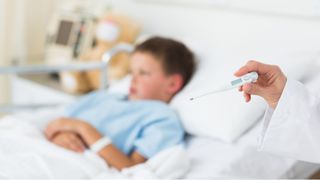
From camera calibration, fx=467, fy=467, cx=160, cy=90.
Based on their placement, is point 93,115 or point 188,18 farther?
point 188,18

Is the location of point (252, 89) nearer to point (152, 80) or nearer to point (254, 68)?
point (254, 68)

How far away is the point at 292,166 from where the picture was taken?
4.22 ft

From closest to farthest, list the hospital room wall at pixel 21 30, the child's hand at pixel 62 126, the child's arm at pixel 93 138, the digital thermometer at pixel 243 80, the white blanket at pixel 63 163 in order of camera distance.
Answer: the digital thermometer at pixel 243 80, the white blanket at pixel 63 163, the child's arm at pixel 93 138, the child's hand at pixel 62 126, the hospital room wall at pixel 21 30

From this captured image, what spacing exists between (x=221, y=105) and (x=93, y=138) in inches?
14.7

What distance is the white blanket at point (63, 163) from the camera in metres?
1.13

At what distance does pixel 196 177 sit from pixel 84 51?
4.55ft

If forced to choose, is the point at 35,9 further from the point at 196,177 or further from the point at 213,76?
the point at 196,177

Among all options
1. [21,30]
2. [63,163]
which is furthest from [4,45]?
[63,163]

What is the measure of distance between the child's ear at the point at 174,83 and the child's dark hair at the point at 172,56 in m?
0.01

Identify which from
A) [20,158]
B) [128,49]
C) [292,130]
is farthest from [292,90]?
[128,49]

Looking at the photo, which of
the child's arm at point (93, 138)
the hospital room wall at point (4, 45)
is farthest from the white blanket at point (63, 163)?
the hospital room wall at point (4, 45)

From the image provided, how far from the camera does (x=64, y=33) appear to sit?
8.00 ft

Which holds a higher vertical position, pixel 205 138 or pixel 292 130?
pixel 292 130

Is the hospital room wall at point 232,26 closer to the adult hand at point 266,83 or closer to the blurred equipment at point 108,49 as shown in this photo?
the blurred equipment at point 108,49
